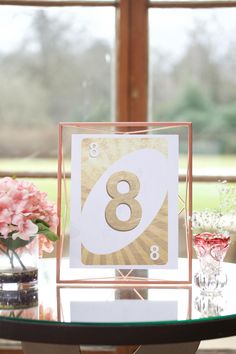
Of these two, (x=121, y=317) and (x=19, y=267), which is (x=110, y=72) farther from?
(x=121, y=317)

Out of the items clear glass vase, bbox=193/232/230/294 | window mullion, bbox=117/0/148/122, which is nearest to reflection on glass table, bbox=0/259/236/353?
clear glass vase, bbox=193/232/230/294

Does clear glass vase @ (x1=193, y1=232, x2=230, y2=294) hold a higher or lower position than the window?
A: lower

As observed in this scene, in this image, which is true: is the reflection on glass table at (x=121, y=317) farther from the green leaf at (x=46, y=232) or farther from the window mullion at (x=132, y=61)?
the window mullion at (x=132, y=61)

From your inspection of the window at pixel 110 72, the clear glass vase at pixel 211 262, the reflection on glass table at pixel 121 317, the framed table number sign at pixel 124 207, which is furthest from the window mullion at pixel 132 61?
the reflection on glass table at pixel 121 317

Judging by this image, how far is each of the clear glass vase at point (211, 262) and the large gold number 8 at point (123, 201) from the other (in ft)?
0.68

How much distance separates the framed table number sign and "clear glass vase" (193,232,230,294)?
57mm

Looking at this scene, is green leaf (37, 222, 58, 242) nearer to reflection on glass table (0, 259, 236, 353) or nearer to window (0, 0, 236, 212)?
reflection on glass table (0, 259, 236, 353)

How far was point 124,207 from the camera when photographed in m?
2.20

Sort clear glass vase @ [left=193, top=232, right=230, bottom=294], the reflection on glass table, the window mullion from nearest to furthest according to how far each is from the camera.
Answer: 1. the reflection on glass table
2. clear glass vase @ [left=193, top=232, right=230, bottom=294]
3. the window mullion

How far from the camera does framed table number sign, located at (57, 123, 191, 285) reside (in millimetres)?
2182

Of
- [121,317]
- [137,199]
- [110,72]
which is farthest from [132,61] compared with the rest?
[121,317]

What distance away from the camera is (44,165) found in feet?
13.1

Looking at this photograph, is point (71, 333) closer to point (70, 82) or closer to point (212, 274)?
point (212, 274)

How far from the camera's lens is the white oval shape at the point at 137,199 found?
2.18 meters
